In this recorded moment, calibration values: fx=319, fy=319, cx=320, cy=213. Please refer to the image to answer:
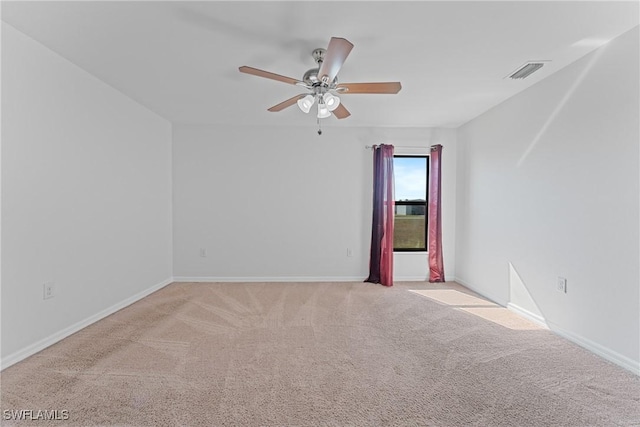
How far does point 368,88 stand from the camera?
7.75 feet

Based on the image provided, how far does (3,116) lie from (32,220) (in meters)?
0.74

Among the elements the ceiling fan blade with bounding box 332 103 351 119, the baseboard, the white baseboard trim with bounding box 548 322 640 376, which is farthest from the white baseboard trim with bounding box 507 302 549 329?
the ceiling fan blade with bounding box 332 103 351 119

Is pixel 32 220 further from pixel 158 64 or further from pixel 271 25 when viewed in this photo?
pixel 271 25

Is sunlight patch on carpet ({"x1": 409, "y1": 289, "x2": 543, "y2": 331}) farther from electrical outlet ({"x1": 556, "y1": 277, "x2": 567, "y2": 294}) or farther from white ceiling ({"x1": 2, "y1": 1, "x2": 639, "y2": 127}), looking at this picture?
white ceiling ({"x1": 2, "y1": 1, "x2": 639, "y2": 127})

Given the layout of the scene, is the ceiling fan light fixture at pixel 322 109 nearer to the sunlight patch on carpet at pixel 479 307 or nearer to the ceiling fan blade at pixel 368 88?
the ceiling fan blade at pixel 368 88

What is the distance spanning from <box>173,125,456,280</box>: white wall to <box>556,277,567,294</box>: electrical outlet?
2432mm

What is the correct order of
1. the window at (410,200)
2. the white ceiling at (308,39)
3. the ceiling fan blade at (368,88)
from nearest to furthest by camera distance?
the white ceiling at (308,39), the ceiling fan blade at (368,88), the window at (410,200)

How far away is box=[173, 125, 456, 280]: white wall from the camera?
4.70 metres

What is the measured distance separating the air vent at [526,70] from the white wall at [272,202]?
79.0 inches

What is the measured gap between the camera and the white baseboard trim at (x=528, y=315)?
118 inches

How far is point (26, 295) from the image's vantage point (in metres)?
2.32

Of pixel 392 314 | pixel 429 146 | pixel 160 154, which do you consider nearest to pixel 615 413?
pixel 392 314

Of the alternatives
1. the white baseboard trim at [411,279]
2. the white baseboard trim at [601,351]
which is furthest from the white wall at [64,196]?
the white baseboard trim at [601,351]

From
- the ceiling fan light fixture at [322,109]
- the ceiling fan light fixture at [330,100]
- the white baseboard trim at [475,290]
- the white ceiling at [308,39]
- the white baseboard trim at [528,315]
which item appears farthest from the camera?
the white baseboard trim at [475,290]
